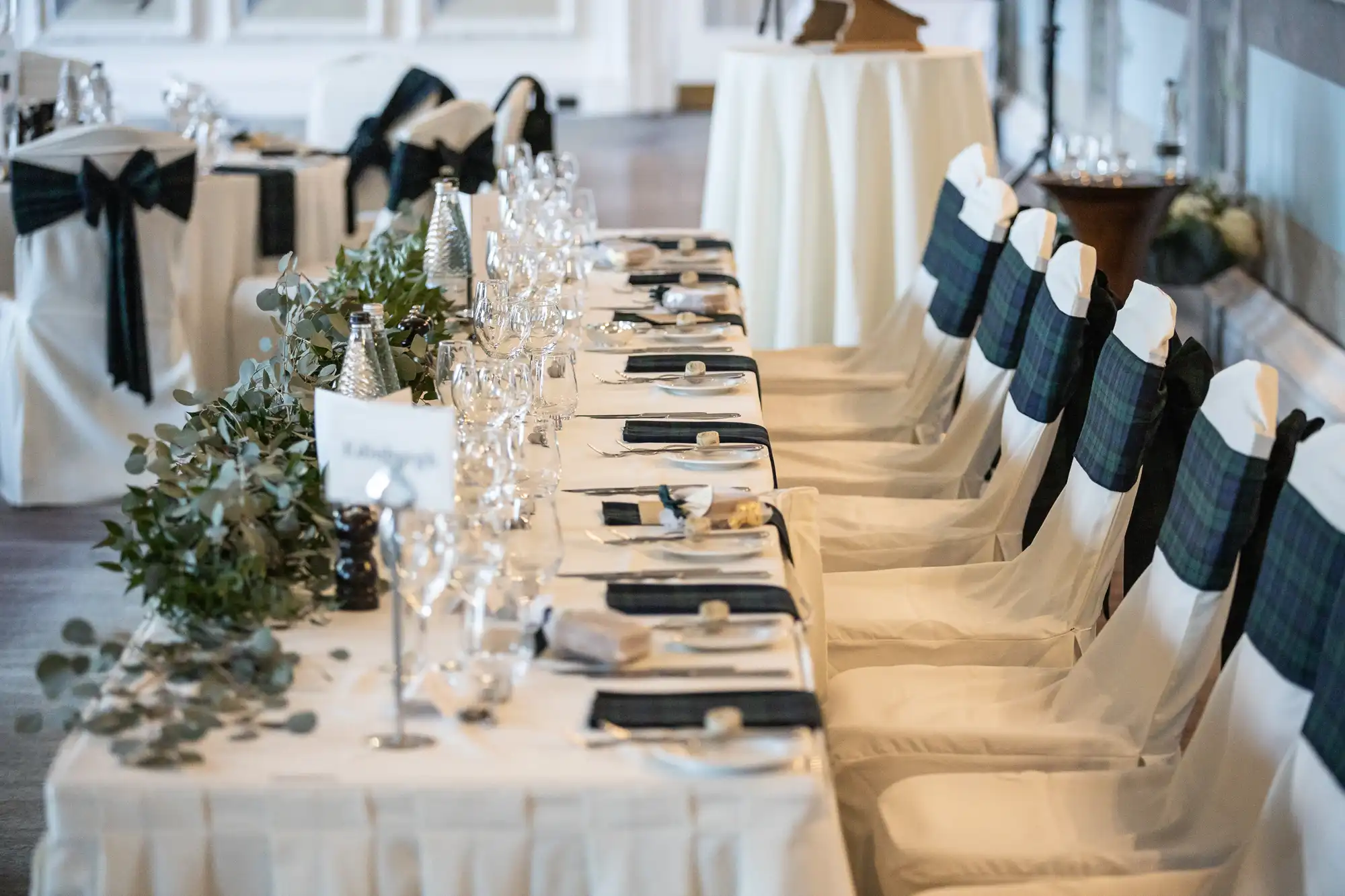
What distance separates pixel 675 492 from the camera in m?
2.34

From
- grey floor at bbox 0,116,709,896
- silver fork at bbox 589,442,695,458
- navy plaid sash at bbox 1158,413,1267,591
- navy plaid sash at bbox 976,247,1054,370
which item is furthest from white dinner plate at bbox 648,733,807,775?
navy plaid sash at bbox 976,247,1054,370

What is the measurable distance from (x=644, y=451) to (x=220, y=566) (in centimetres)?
91

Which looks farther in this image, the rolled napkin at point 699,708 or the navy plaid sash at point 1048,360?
the navy plaid sash at point 1048,360

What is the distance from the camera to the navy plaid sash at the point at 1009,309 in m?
3.33

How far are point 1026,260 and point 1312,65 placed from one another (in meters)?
2.11

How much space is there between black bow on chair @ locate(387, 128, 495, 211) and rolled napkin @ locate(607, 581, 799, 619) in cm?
375

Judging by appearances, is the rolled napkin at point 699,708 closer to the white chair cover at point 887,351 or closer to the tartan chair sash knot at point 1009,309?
the tartan chair sash knot at point 1009,309

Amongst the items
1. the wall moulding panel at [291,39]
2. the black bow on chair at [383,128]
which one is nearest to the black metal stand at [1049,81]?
the black bow on chair at [383,128]

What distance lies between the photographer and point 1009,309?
3.38 metres

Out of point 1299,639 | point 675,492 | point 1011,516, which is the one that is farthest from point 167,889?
point 1011,516

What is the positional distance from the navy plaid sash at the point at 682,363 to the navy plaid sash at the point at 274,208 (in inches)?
109

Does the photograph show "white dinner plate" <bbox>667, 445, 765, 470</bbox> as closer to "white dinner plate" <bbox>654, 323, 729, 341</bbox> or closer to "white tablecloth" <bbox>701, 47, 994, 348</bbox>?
"white dinner plate" <bbox>654, 323, 729, 341</bbox>

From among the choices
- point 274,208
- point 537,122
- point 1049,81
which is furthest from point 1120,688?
point 1049,81

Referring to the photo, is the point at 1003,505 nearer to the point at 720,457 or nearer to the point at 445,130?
the point at 720,457
